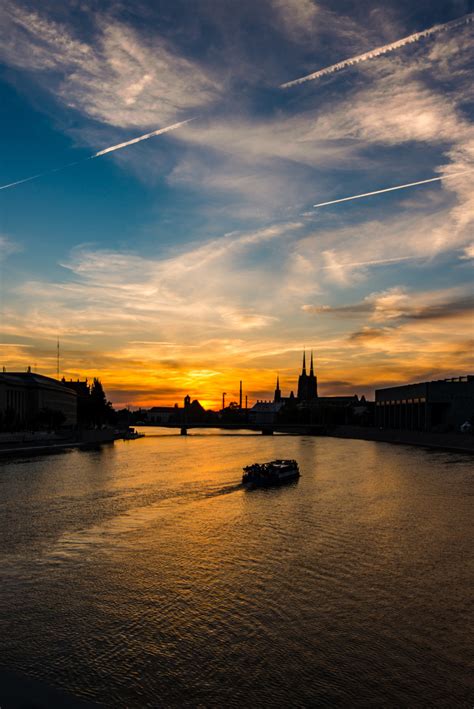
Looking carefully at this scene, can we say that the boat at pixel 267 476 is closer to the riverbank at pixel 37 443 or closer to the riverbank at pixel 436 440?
the riverbank at pixel 436 440

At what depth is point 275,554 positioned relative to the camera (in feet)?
135

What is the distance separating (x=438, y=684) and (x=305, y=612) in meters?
8.27

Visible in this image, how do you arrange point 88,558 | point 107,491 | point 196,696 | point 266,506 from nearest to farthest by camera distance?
point 196,696, point 88,558, point 266,506, point 107,491

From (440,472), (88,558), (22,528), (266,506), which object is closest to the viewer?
(88,558)

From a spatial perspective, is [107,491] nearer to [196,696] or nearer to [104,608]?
[104,608]

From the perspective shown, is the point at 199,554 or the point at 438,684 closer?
the point at 438,684

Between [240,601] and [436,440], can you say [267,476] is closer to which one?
[240,601]

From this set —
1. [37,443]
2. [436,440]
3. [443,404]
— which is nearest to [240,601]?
[37,443]

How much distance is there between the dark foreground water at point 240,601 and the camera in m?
22.1

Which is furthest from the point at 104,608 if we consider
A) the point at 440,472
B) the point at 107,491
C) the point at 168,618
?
the point at 440,472

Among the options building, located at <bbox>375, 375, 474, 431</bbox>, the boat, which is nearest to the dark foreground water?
the boat

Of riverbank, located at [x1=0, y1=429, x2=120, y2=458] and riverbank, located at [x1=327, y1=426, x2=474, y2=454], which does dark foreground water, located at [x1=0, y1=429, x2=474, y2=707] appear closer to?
riverbank, located at [x1=0, y1=429, x2=120, y2=458]

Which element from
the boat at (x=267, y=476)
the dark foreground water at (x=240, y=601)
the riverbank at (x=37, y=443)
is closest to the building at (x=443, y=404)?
the boat at (x=267, y=476)

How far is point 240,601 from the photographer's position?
101 ft
